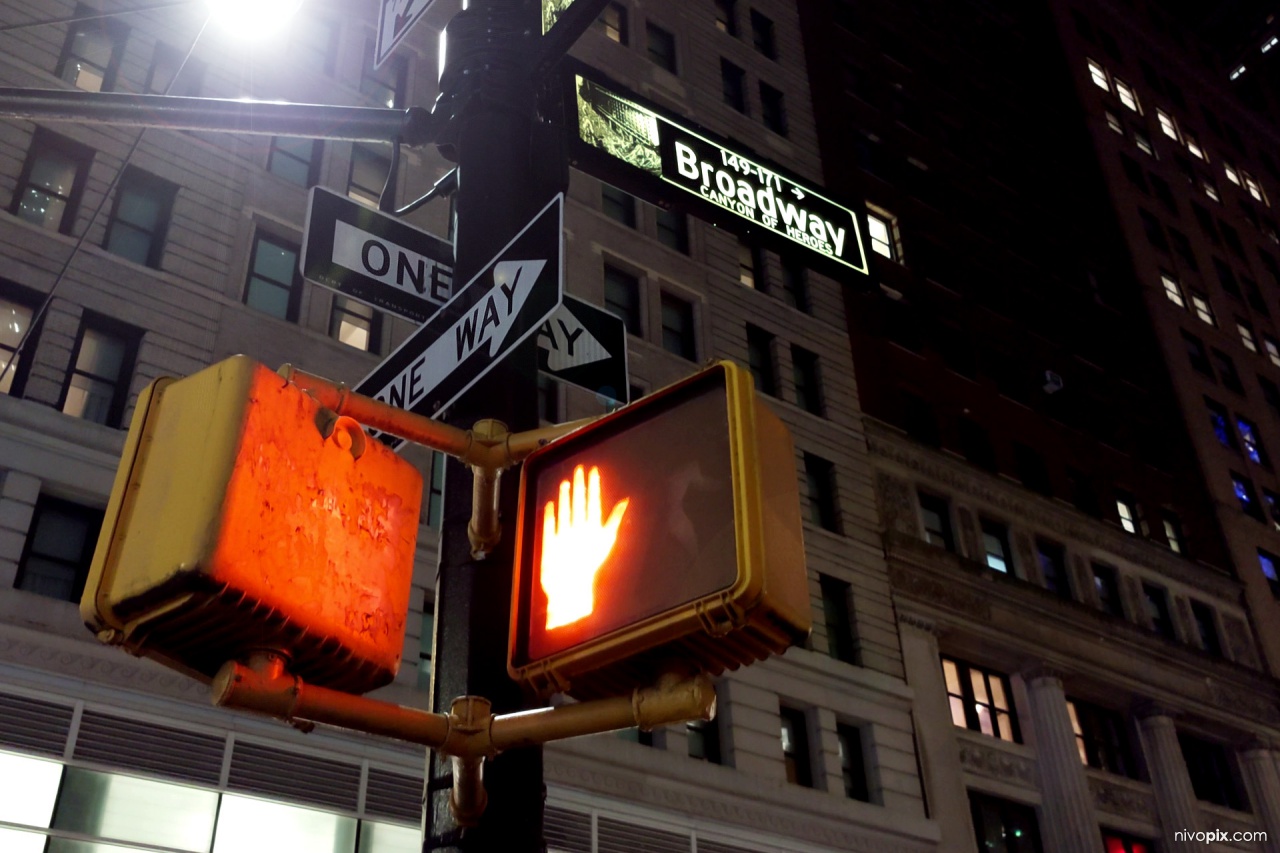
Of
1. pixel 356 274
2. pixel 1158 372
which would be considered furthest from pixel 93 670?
pixel 1158 372

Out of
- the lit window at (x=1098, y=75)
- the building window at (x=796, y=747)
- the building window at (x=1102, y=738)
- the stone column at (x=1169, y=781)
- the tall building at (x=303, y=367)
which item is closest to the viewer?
the tall building at (x=303, y=367)

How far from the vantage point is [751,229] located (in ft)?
18.0

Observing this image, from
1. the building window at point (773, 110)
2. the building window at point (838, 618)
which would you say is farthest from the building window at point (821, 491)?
the building window at point (773, 110)

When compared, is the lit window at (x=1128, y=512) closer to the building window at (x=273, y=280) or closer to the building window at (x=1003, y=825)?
the building window at (x=1003, y=825)

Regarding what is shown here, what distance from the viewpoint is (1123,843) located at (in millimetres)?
31391

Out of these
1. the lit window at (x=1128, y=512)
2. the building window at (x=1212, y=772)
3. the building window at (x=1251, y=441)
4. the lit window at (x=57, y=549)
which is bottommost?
the lit window at (x=57, y=549)

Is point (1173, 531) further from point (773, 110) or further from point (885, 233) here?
point (773, 110)

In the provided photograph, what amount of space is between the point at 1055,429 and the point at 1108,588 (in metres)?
5.72

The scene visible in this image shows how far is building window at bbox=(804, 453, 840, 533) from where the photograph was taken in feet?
95.3

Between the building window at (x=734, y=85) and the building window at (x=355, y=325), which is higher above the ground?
the building window at (x=734, y=85)

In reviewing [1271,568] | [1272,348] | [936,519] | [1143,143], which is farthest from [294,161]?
[1272,348]

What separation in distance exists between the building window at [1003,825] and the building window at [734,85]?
2135 cm

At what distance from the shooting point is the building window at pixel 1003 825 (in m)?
28.1

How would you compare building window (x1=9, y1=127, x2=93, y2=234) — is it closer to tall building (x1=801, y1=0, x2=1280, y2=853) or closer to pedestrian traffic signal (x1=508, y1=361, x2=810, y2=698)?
tall building (x1=801, y1=0, x2=1280, y2=853)
